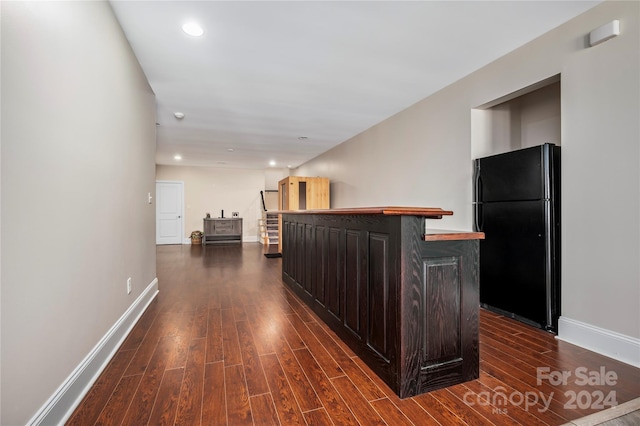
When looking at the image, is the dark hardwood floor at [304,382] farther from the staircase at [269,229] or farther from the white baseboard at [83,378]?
the staircase at [269,229]

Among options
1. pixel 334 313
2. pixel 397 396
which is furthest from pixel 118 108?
Answer: pixel 397 396

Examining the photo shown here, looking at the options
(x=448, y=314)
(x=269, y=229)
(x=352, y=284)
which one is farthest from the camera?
(x=269, y=229)

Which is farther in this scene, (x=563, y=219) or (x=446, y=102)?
(x=446, y=102)

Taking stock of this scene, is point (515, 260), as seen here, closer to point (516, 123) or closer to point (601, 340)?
point (601, 340)

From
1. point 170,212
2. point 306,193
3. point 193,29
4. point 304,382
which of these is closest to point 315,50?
point 193,29

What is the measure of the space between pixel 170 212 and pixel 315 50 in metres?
8.54

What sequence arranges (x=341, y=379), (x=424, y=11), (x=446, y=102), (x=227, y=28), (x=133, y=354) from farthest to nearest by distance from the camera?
1. (x=446, y=102)
2. (x=227, y=28)
3. (x=424, y=11)
4. (x=133, y=354)
5. (x=341, y=379)

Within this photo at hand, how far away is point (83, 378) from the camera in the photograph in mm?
1744

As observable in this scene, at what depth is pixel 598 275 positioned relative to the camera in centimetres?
233

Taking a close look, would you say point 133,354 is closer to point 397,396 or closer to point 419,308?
point 397,396

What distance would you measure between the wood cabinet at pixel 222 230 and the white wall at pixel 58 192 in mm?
7129

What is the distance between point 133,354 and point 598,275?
3.62m

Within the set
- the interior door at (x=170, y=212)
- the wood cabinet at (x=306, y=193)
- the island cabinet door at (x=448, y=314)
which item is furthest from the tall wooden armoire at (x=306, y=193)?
the island cabinet door at (x=448, y=314)

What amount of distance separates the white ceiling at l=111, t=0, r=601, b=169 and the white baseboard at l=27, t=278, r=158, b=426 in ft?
8.09
